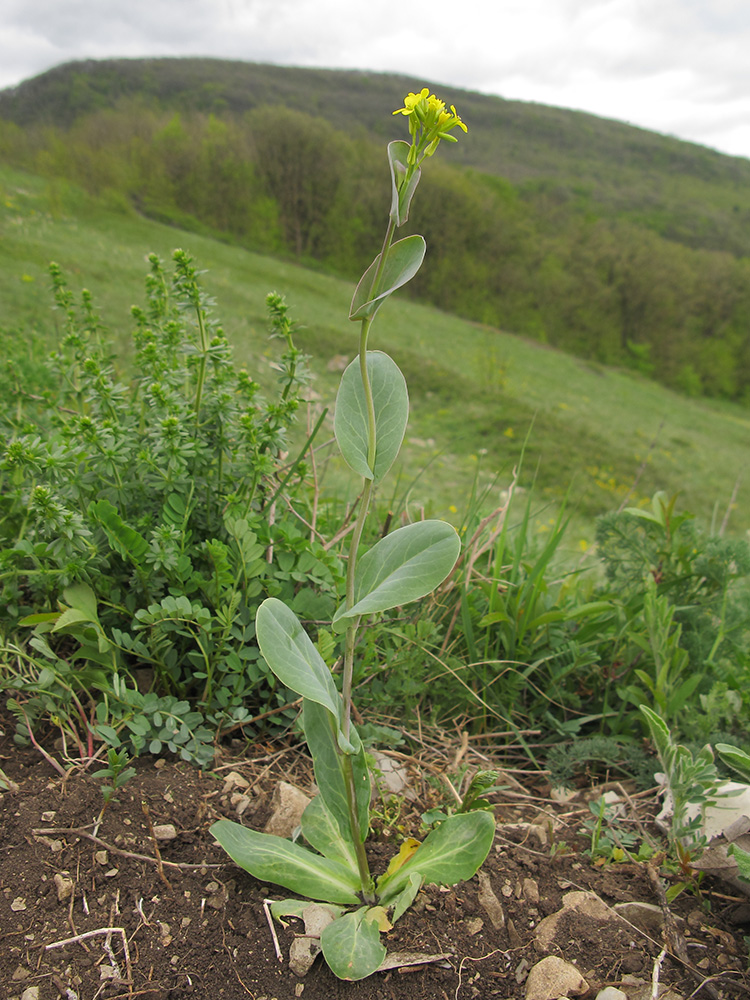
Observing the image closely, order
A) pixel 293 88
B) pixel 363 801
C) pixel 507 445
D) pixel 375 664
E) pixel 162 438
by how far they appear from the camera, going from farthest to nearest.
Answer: pixel 293 88
pixel 507 445
pixel 375 664
pixel 162 438
pixel 363 801

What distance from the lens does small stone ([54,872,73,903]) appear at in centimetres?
100

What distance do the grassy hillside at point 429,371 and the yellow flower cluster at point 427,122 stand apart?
2.16 metres

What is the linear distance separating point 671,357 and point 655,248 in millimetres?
5284

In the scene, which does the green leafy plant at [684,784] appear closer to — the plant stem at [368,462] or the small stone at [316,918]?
the plant stem at [368,462]

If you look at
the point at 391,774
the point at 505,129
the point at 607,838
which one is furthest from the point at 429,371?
the point at 505,129

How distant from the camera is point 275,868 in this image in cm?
103

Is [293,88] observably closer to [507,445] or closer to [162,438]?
[507,445]

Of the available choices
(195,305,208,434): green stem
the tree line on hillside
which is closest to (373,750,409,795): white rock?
(195,305,208,434): green stem

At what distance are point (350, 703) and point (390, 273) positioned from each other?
0.73m

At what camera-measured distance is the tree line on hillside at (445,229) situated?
749 inches

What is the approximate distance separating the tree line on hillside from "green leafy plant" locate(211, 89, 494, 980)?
18.3 m

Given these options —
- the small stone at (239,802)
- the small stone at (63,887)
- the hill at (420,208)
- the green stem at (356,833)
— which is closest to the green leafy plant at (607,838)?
the green stem at (356,833)

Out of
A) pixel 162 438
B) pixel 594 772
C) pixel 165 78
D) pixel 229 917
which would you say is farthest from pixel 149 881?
pixel 165 78

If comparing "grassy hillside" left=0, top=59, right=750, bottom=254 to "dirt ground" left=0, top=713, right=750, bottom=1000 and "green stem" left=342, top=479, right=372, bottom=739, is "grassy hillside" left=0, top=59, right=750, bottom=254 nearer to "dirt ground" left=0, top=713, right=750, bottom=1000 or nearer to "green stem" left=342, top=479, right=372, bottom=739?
"green stem" left=342, top=479, right=372, bottom=739
